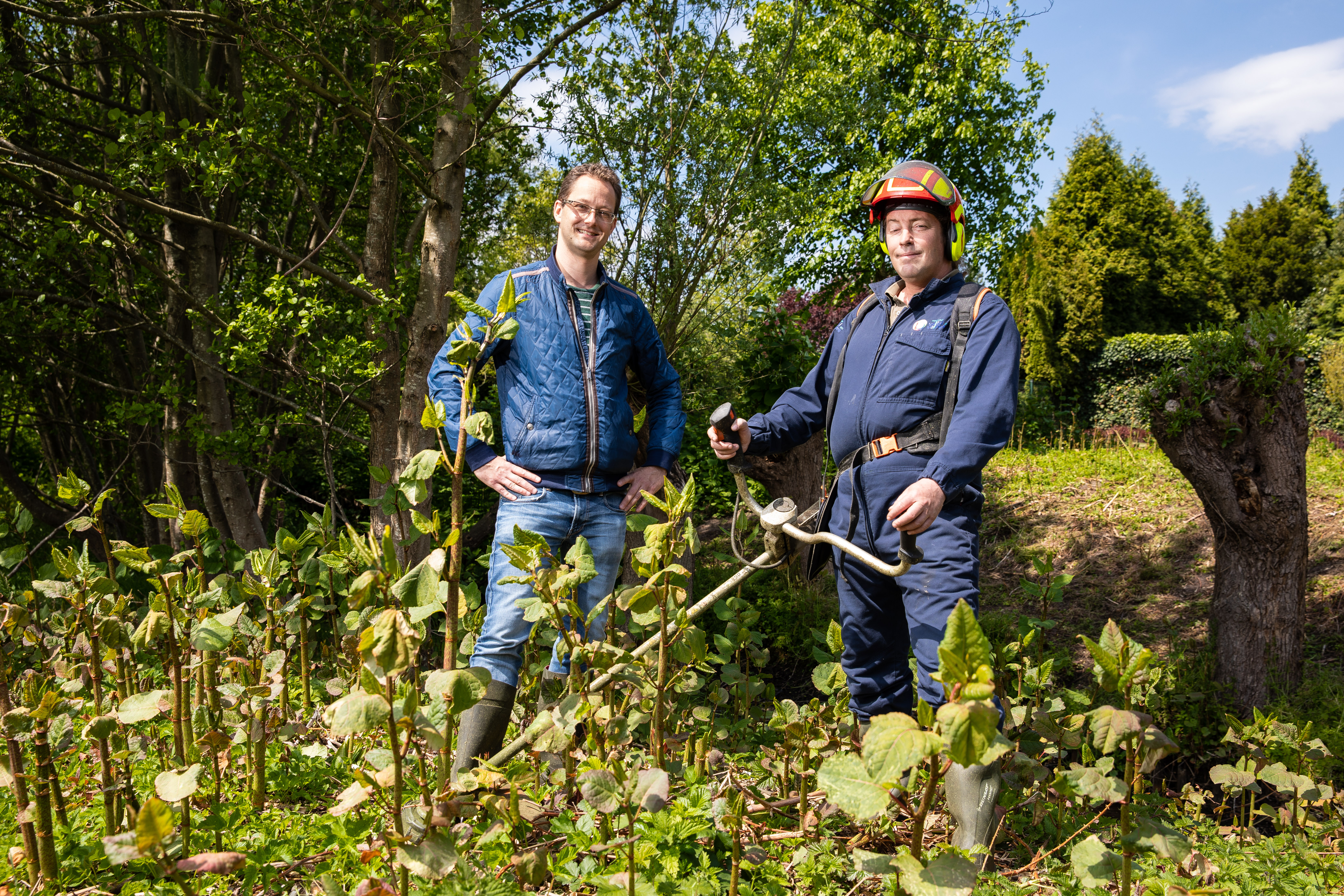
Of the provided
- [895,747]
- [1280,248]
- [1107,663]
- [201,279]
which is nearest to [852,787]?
[895,747]

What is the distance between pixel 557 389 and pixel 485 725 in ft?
3.50

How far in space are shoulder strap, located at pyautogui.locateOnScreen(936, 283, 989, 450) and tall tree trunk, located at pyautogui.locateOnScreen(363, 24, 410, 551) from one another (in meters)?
2.64

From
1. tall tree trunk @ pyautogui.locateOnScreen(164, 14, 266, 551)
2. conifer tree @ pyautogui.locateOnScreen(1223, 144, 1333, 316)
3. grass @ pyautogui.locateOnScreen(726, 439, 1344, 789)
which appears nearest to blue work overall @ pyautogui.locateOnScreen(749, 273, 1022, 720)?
grass @ pyautogui.locateOnScreen(726, 439, 1344, 789)

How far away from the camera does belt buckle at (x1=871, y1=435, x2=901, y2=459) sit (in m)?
2.44

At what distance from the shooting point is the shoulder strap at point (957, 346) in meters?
2.38

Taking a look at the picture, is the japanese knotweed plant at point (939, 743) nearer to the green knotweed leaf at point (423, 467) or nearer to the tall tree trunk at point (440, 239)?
the green knotweed leaf at point (423, 467)

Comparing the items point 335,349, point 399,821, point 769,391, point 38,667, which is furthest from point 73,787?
point 769,391

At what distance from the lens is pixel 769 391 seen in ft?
21.3

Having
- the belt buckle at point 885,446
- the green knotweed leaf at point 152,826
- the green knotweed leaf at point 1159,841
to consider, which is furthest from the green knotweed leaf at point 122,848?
the belt buckle at point 885,446

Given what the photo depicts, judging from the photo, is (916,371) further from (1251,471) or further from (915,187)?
(1251,471)

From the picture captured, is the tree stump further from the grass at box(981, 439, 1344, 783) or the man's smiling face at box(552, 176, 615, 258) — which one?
the man's smiling face at box(552, 176, 615, 258)

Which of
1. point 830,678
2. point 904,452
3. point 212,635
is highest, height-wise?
point 904,452

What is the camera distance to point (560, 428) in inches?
104

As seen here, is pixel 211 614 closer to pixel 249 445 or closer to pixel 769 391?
pixel 249 445
